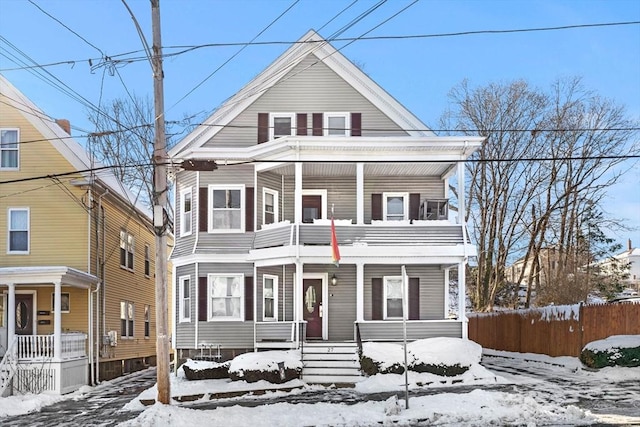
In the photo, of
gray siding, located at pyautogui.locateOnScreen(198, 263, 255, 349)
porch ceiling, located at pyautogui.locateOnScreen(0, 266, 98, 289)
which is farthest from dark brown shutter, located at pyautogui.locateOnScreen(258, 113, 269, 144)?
porch ceiling, located at pyautogui.locateOnScreen(0, 266, 98, 289)

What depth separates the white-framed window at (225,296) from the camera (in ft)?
72.4

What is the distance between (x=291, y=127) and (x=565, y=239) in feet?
76.6

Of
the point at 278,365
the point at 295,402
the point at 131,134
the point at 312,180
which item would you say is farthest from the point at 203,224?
the point at 131,134

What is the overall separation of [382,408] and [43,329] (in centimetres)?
1311

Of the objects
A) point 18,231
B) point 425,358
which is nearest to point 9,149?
point 18,231

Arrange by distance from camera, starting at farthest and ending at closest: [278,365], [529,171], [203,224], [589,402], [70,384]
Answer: [529,171], [203,224], [70,384], [278,365], [589,402]

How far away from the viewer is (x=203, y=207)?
73.8 feet

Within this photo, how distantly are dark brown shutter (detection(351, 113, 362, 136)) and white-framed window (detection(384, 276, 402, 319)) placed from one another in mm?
5020

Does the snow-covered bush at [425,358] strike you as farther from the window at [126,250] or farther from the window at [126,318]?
the window at [126,250]

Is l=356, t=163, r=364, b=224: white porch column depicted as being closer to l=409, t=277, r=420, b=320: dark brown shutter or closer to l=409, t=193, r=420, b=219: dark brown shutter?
l=409, t=193, r=420, b=219: dark brown shutter

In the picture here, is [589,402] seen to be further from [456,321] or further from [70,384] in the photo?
[70,384]

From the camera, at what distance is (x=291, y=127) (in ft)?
76.9

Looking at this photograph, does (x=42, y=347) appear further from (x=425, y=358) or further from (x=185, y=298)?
(x=425, y=358)

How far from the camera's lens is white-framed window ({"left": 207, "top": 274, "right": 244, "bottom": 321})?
22.1 metres
